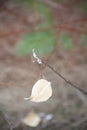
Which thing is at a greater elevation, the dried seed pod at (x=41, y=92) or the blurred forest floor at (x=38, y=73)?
the dried seed pod at (x=41, y=92)

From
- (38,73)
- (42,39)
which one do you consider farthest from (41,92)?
(42,39)

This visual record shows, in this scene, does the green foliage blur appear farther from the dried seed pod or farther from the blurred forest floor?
the dried seed pod

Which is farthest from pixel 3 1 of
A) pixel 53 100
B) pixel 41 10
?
pixel 53 100

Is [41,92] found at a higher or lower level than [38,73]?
higher

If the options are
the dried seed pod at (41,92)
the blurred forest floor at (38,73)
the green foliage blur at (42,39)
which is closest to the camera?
the dried seed pod at (41,92)

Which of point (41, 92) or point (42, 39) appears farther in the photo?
point (42, 39)

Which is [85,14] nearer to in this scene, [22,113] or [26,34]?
[26,34]

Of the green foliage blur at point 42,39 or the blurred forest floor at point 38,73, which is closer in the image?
the blurred forest floor at point 38,73

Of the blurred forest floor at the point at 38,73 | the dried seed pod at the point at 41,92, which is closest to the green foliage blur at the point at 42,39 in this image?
the blurred forest floor at the point at 38,73

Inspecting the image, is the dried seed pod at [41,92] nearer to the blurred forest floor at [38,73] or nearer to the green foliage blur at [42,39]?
the blurred forest floor at [38,73]

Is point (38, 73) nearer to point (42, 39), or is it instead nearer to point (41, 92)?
point (42, 39)
